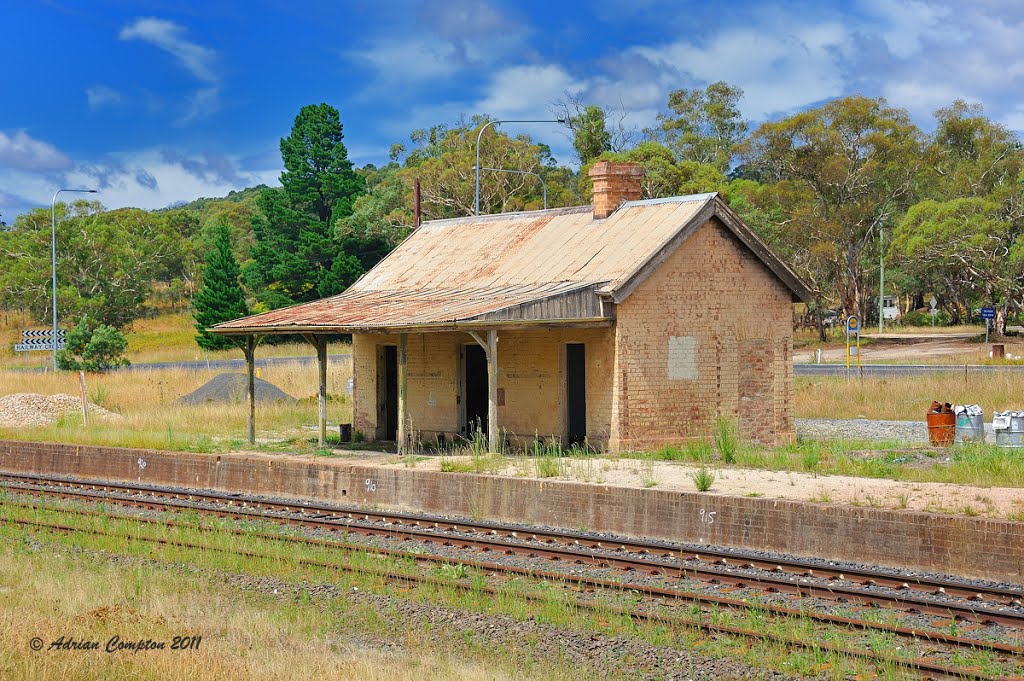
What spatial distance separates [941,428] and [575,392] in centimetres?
672

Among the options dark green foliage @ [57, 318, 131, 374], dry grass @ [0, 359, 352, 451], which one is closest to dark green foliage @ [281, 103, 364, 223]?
dark green foliage @ [57, 318, 131, 374]

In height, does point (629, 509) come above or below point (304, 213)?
below

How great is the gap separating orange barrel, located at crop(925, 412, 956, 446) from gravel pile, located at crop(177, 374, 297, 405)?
19.3m

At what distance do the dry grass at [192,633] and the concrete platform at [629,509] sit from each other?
5.13 metres

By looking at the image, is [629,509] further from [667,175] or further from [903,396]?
[667,175]

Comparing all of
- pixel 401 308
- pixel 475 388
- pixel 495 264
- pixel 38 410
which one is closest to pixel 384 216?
pixel 38 410

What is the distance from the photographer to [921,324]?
81.9 metres

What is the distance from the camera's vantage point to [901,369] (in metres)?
45.0

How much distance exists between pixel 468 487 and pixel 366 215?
158ft

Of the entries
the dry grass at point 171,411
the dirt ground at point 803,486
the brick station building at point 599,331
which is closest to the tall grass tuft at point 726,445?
the dirt ground at point 803,486

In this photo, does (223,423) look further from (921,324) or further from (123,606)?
(921,324)

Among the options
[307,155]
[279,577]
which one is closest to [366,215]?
[307,155]

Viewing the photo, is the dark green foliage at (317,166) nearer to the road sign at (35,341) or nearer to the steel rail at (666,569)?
the road sign at (35,341)

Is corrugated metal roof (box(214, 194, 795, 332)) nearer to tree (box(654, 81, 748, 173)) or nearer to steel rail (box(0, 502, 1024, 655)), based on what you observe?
steel rail (box(0, 502, 1024, 655))
